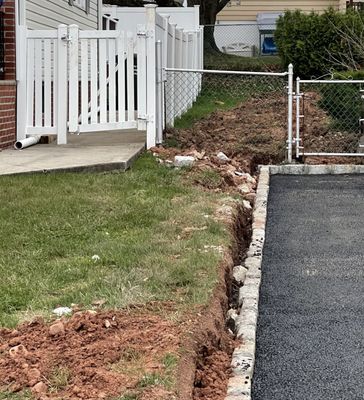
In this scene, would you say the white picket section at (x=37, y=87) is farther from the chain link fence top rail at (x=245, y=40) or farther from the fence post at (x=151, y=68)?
the chain link fence top rail at (x=245, y=40)

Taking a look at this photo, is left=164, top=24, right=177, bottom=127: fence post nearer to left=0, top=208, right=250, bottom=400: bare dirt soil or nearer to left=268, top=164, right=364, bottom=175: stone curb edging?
left=268, top=164, right=364, bottom=175: stone curb edging

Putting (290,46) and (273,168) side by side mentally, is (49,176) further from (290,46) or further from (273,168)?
(290,46)

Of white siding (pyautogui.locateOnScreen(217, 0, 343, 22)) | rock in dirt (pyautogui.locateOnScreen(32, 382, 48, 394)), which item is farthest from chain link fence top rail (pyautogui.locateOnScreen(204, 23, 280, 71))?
rock in dirt (pyautogui.locateOnScreen(32, 382, 48, 394))

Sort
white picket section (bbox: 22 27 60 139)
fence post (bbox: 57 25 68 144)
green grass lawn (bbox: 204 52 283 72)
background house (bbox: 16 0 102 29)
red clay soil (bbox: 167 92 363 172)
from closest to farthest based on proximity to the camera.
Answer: fence post (bbox: 57 25 68 144), white picket section (bbox: 22 27 60 139), red clay soil (bbox: 167 92 363 172), background house (bbox: 16 0 102 29), green grass lawn (bbox: 204 52 283 72)

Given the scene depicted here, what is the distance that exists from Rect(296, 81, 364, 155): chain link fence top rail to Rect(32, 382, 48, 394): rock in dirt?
759 cm

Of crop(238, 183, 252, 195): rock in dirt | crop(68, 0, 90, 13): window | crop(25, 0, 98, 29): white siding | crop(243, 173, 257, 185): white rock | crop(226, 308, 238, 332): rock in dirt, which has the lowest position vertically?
crop(226, 308, 238, 332): rock in dirt

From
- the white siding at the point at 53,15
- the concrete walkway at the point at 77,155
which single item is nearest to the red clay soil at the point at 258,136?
the concrete walkway at the point at 77,155

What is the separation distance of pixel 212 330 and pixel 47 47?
300 inches

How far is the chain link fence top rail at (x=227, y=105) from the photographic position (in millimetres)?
12930

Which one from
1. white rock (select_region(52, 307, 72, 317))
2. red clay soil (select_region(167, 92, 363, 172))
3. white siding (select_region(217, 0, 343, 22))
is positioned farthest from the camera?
white siding (select_region(217, 0, 343, 22))

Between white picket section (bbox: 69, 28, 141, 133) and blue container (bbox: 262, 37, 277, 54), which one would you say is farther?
blue container (bbox: 262, 37, 277, 54)

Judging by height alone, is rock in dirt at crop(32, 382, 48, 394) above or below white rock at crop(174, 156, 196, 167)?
below

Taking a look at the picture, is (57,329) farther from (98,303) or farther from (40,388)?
(40,388)

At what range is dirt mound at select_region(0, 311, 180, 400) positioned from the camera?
3.26m
